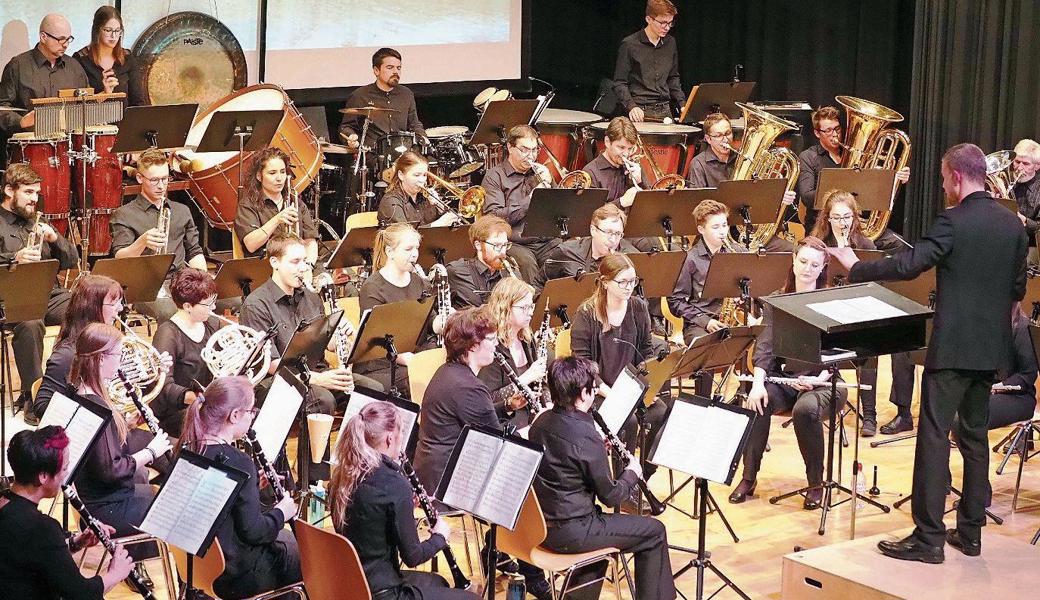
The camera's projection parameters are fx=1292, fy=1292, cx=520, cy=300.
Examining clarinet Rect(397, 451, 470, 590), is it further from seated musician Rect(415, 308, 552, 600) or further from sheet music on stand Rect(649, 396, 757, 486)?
sheet music on stand Rect(649, 396, 757, 486)

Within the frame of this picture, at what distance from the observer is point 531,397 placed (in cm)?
558

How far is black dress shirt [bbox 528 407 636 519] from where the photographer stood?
471 centimetres

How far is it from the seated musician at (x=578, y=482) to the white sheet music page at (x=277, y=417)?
35.6 inches

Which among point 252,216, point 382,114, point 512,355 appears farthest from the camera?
point 382,114

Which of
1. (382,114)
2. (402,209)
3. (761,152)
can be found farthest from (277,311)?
(761,152)

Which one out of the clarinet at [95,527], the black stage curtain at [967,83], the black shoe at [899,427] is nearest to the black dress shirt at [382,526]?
the clarinet at [95,527]

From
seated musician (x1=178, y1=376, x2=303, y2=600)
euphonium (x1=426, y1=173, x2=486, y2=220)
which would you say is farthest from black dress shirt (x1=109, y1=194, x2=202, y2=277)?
seated musician (x1=178, y1=376, x2=303, y2=600)

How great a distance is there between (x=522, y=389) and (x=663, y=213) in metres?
2.32

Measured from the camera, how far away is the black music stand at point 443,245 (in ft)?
23.5

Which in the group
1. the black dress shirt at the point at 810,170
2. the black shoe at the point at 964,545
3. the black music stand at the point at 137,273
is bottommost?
the black shoe at the point at 964,545

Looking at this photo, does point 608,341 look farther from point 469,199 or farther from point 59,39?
point 59,39

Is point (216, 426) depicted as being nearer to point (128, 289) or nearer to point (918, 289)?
point (128, 289)

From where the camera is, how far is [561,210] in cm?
750

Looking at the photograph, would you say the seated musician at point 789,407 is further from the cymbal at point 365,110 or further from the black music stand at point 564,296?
the cymbal at point 365,110
